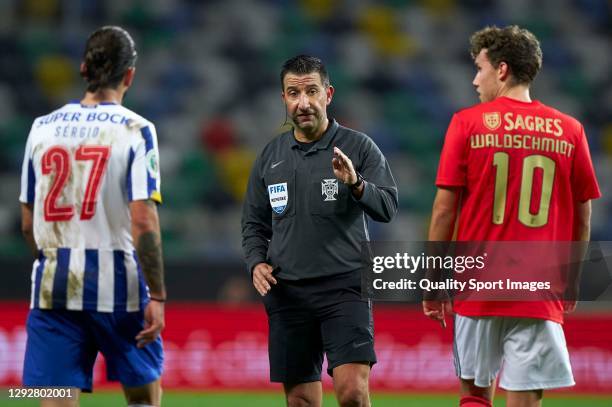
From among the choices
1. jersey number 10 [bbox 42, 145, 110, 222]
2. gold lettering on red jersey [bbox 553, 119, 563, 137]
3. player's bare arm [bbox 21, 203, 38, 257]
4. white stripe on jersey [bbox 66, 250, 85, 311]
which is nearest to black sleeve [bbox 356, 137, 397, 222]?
gold lettering on red jersey [bbox 553, 119, 563, 137]

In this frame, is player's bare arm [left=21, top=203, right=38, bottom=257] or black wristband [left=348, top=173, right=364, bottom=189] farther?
player's bare arm [left=21, top=203, right=38, bottom=257]

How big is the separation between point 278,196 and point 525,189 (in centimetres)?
129

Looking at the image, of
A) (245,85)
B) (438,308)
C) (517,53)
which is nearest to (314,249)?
(438,308)

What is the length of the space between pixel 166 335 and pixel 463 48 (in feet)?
25.6

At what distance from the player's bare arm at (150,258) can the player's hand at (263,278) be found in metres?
0.57

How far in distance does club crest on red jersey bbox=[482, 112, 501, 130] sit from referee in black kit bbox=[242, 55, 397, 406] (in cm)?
64

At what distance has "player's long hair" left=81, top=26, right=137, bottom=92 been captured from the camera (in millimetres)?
5016

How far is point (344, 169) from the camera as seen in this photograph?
196 inches

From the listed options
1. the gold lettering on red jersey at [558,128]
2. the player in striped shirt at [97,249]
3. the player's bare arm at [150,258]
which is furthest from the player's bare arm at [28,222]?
the gold lettering on red jersey at [558,128]

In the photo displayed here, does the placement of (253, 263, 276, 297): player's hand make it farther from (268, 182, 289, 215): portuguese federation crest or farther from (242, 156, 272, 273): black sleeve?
(268, 182, 289, 215): portuguese federation crest

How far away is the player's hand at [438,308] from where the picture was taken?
505 cm

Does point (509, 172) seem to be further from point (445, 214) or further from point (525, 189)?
point (445, 214)

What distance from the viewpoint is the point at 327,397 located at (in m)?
10.3

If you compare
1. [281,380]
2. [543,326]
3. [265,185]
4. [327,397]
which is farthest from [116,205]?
[327,397]
